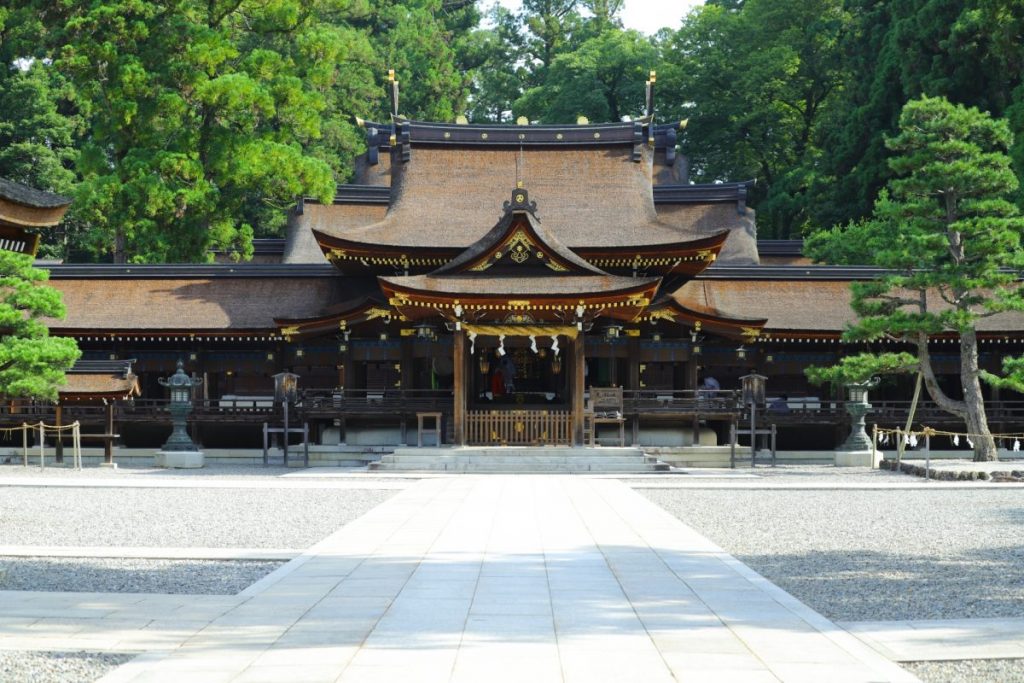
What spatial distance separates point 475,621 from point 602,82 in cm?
6320

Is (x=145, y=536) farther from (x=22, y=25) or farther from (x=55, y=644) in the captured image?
(x=22, y=25)

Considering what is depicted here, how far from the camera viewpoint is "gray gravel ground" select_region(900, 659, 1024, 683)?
8.74 meters

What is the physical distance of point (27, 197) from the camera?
500 inches

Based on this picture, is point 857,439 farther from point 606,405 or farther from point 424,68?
point 424,68

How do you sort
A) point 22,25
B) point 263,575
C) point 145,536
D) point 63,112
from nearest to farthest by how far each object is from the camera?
point 263,575 → point 145,536 → point 22,25 → point 63,112

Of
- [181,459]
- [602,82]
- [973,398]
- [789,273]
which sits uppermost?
[602,82]

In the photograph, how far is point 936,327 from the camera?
29.0 meters

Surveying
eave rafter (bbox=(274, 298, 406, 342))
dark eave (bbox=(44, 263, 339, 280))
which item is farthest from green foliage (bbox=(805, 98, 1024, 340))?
dark eave (bbox=(44, 263, 339, 280))

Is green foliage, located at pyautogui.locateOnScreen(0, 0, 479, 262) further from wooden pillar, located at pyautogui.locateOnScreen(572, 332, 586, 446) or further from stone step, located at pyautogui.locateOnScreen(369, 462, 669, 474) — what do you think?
stone step, located at pyautogui.locateOnScreen(369, 462, 669, 474)

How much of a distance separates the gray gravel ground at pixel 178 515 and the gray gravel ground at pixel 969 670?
8967 millimetres

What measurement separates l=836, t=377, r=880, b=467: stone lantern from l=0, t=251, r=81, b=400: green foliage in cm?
2079

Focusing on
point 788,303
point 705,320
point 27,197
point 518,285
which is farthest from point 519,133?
point 27,197

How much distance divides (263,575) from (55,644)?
3.86m

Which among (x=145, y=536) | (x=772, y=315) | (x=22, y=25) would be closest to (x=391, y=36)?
(x=22, y=25)
